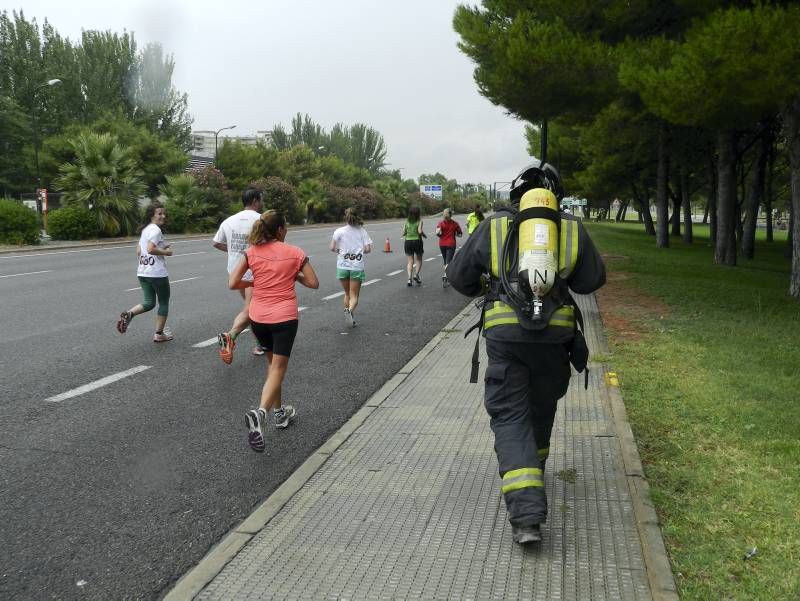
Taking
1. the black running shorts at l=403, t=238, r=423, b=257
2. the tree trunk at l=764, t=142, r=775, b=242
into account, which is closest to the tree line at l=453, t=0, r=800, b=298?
the black running shorts at l=403, t=238, r=423, b=257

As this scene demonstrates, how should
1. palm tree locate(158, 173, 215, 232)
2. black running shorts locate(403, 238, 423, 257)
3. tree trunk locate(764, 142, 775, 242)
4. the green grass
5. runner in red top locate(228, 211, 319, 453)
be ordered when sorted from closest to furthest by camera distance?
the green grass → runner in red top locate(228, 211, 319, 453) → black running shorts locate(403, 238, 423, 257) → tree trunk locate(764, 142, 775, 242) → palm tree locate(158, 173, 215, 232)

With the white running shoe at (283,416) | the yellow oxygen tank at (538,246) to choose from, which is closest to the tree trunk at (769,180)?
the white running shoe at (283,416)

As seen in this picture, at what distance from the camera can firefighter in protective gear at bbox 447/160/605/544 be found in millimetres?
3447

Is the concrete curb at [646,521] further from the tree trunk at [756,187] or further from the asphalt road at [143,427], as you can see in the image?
the tree trunk at [756,187]

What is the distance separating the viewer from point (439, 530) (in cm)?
363

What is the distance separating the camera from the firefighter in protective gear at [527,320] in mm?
3447

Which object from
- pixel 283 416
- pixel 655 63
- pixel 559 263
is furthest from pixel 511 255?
pixel 655 63

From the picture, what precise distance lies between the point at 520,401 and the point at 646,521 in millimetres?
845

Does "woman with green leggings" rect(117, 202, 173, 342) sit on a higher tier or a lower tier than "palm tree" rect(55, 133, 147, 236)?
lower

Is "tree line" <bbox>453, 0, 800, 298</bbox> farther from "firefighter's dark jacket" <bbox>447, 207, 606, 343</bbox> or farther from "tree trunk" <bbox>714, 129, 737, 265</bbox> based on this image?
"firefighter's dark jacket" <bbox>447, 207, 606, 343</bbox>

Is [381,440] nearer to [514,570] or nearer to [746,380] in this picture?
[514,570]

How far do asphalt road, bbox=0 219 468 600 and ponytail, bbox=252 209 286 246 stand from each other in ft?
4.53

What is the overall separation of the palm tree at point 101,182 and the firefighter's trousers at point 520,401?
29960 millimetres

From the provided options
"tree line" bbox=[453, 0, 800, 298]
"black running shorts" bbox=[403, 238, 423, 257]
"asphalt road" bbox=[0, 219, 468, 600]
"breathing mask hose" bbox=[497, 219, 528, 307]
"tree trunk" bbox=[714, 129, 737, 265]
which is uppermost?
"tree line" bbox=[453, 0, 800, 298]
